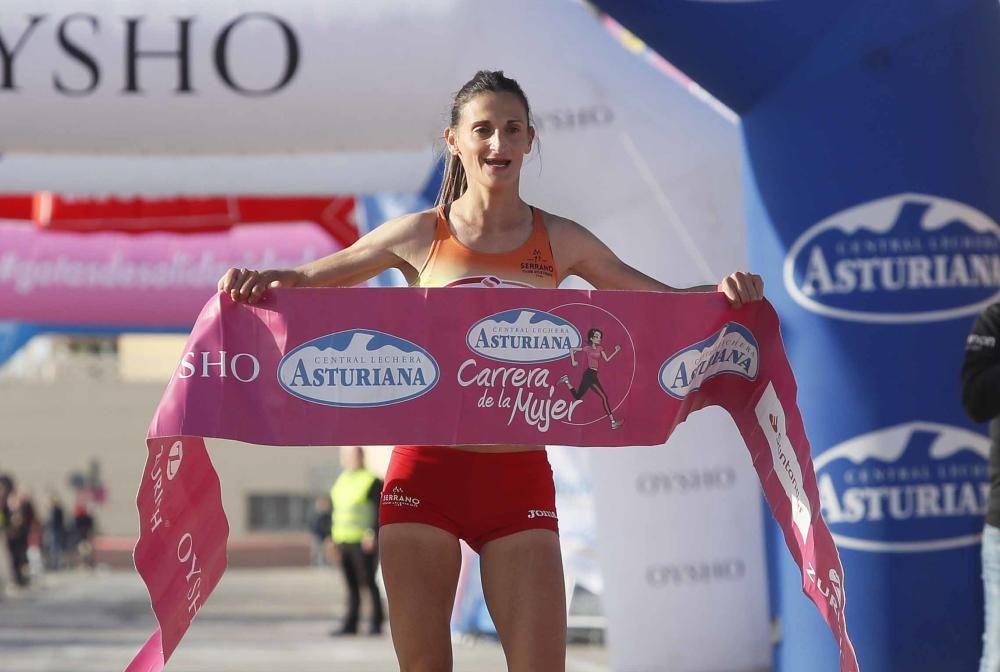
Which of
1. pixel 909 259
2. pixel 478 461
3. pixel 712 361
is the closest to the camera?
pixel 478 461

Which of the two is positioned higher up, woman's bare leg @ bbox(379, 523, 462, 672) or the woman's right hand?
the woman's right hand

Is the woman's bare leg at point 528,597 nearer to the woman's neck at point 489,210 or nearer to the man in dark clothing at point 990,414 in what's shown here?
the woman's neck at point 489,210

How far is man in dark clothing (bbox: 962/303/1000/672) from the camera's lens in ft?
15.3

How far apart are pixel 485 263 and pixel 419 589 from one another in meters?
0.77

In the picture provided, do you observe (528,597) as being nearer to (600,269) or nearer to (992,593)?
(600,269)

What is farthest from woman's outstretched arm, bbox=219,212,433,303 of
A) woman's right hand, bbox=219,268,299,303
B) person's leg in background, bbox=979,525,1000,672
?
person's leg in background, bbox=979,525,1000,672

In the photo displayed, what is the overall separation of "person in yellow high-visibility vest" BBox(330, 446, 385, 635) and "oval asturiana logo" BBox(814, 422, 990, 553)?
7483mm

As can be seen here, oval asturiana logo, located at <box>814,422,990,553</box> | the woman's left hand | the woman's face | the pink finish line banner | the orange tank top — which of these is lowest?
oval asturiana logo, located at <box>814,422,990,553</box>

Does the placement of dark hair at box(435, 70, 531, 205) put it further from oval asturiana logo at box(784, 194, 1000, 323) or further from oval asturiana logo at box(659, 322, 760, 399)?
oval asturiana logo at box(784, 194, 1000, 323)

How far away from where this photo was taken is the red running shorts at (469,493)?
12.2 ft

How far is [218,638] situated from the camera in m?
12.0

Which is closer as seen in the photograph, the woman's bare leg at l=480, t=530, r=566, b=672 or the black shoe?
the woman's bare leg at l=480, t=530, r=566, b=672

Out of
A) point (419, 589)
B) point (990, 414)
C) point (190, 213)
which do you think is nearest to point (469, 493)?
point (419, 589)

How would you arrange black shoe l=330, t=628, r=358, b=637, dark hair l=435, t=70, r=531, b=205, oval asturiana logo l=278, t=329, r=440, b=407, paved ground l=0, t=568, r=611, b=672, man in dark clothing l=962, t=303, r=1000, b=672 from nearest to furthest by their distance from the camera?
1. dark hair l=435, t=70, r=531, b=205
2. oval asturiana logo l=278, t=329, r=440, b=407
3. man in dark clothing l=962, t=303, r=1000, b=672
4. paved ground l=0, t=568, r=611, b=672
5. black shoe l=330, t=628, r=358, b=637
